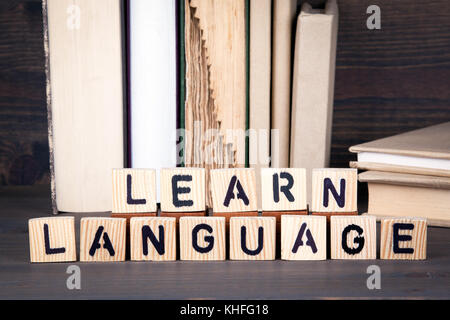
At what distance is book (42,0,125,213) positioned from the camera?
39.8 inches

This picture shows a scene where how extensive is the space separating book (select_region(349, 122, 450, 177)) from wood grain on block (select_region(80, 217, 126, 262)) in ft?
1.35

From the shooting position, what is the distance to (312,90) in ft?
3.44

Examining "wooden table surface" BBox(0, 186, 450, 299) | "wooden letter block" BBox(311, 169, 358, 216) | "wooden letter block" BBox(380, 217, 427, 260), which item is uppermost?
"wooden letter block" BBox(311, 169, 358, 216)

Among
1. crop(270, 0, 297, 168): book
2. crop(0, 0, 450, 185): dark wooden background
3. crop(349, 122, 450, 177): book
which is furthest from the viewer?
crop(0, 0, 450, 185): dark wooden background

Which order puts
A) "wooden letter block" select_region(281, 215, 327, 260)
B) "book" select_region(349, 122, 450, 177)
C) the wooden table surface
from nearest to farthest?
the wooden table surface → "wooden letter block" select_region(281, 215, 327, 260) → "book" select_region(349, 122, 450, 177)

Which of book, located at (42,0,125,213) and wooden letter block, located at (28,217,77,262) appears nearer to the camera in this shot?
wooden letter block, located at (28,217,77,262)

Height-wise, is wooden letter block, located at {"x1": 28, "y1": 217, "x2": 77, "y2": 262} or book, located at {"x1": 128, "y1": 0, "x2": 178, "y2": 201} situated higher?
book, located at {"x1": 128, "y1": 0, "x2": 178, "y2": 201}

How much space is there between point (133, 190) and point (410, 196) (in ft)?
1.45

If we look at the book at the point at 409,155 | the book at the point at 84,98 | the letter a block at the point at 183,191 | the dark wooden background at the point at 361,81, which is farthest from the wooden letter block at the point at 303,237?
the dark wooden background at the point at 361,81

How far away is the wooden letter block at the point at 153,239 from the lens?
817 millimetres

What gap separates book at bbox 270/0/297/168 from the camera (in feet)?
3.44

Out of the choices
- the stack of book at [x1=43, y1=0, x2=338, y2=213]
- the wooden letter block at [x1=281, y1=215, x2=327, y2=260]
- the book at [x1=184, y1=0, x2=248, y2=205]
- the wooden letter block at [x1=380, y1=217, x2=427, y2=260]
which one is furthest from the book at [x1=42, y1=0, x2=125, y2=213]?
the wooden letter block at [x1=380, y1=217, x2=427, y2=260]

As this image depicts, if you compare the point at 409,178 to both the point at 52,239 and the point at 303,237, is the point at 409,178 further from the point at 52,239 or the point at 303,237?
the point at 52,239

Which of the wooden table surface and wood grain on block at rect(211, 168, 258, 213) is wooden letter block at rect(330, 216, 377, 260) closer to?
the wooden table surface
